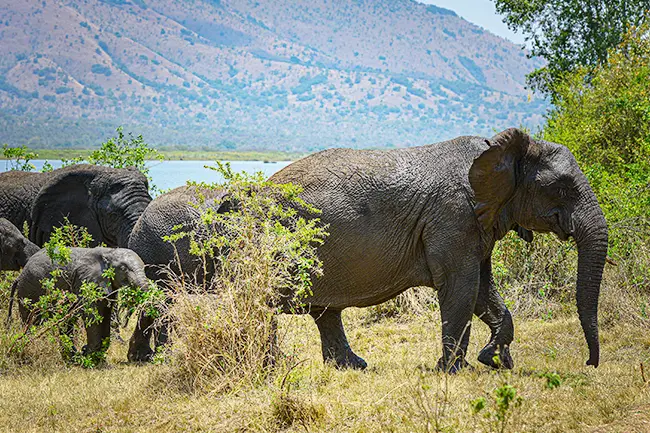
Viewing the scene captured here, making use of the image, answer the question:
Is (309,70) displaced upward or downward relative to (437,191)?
→ upward

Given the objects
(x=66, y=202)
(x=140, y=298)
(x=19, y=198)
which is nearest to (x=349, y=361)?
(x=140, y=298)

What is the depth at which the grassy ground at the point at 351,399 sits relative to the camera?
7113 millimetres

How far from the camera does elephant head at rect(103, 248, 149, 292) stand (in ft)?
36.7

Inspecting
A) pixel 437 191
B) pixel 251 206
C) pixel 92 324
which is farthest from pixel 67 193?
pixel 437 191

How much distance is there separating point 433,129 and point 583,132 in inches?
6194

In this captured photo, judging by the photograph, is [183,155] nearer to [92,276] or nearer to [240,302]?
[92,276]

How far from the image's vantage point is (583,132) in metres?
18.5

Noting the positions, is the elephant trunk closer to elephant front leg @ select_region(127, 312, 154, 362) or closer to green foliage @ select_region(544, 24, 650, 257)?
green foliage @ select_region(544, 24, 650, 257)

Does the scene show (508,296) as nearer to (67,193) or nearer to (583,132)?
(583,132)

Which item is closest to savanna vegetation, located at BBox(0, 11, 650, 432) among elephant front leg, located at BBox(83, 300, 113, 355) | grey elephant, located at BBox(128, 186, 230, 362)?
elephant front leg, located at BBox(83, 300, 113, 355)

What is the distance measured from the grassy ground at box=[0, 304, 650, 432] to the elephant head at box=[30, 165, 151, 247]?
15.4 ft

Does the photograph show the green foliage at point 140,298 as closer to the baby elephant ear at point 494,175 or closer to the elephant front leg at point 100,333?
the elephant front leg at point 100,333

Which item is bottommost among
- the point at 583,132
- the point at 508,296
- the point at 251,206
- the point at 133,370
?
the point at 133,370

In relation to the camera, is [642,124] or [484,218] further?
[642,124]
